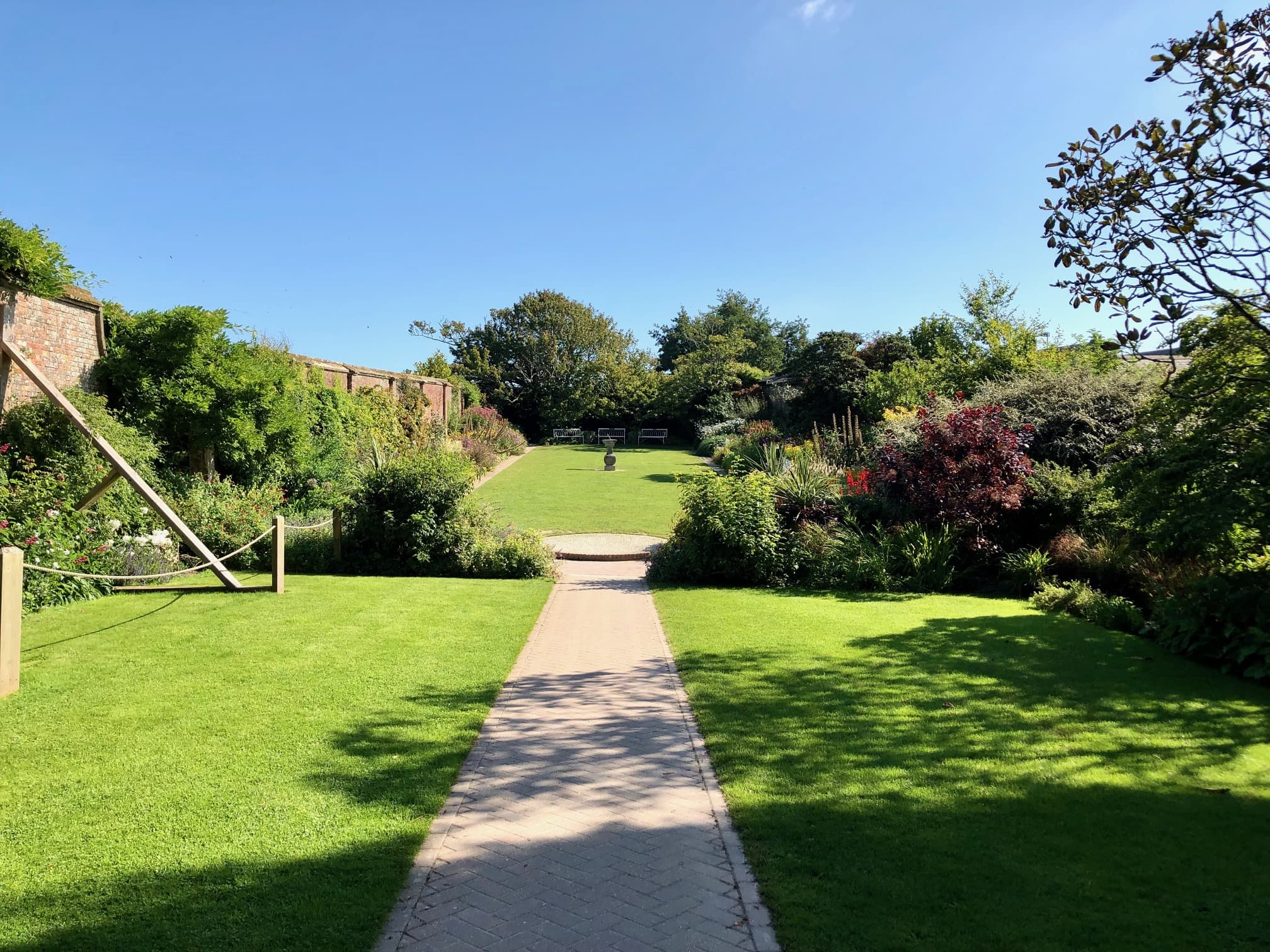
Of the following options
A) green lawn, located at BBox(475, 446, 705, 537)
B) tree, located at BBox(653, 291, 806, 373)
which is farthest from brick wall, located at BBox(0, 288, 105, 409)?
tree, located at BBox(653, 291, 806, 373)

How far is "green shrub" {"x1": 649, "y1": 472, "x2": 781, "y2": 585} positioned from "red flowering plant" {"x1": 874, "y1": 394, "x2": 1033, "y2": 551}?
235cm

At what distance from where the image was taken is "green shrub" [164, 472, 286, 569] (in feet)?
38.2

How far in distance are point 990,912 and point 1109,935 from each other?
0.43 meters

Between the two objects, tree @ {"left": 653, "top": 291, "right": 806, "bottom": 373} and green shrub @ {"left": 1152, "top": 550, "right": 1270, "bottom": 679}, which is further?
tree @ {"left": 653, "top": 291, "right": 806, "bottom": 373}

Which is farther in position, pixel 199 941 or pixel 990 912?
pixel 990 912

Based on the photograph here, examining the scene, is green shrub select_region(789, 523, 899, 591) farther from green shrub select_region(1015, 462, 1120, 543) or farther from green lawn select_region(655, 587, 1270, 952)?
green lawn select_region(655, 587, 1270, 952)

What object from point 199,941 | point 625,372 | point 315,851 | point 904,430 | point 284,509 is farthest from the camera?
point 625,372

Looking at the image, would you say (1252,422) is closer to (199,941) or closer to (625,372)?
(199,941)

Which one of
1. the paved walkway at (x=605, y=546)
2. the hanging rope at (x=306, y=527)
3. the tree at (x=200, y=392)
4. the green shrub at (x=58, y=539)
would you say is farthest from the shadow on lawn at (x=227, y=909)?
the tree at (x=200, y=392)

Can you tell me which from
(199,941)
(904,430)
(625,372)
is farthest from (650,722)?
(625,372)

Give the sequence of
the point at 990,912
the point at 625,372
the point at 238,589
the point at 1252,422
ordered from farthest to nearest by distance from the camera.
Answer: the point at 625,372, the point at 238,589, the point at 1252,422, the point at 990,912

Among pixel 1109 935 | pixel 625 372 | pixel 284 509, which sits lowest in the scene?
pixel 1109 935

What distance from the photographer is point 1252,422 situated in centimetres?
680

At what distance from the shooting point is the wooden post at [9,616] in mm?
5312
